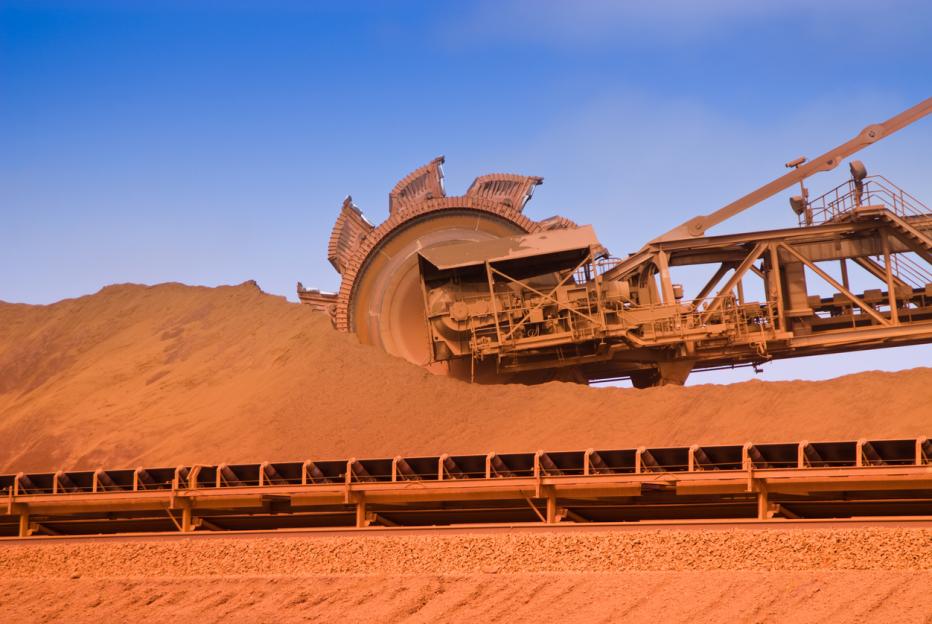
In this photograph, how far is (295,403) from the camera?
27734 mm

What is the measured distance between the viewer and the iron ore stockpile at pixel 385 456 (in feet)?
45.2

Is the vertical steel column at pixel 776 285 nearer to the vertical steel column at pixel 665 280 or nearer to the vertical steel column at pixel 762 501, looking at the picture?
the vertical steel column at pixel 665 280

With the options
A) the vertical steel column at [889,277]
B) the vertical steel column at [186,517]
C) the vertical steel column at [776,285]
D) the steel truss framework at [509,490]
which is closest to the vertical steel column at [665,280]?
the vertical steel column at [776,285]

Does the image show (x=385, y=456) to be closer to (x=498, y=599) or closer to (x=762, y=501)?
(x=762, y=501)

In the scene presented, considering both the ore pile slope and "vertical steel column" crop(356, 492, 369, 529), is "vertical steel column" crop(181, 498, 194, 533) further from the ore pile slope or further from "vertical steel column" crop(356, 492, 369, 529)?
the ore pile slope

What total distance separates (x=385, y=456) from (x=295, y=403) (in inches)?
147

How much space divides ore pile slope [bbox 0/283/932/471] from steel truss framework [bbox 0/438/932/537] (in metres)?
5.17

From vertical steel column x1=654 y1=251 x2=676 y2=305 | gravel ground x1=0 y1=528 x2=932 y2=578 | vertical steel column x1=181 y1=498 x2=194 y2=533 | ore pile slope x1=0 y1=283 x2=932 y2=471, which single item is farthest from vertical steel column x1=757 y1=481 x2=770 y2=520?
vertical steel column x1=654 y1=251 x2=676 y2=305

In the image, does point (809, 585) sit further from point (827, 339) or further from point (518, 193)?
point (518, 193)

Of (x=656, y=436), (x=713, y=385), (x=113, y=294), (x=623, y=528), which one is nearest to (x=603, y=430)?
(x=656, y=436)

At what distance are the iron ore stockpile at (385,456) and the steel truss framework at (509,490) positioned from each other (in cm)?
10

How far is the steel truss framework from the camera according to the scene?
15.9 m

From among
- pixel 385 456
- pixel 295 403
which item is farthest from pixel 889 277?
pixel 295 403

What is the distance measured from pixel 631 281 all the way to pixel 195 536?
1327cm
